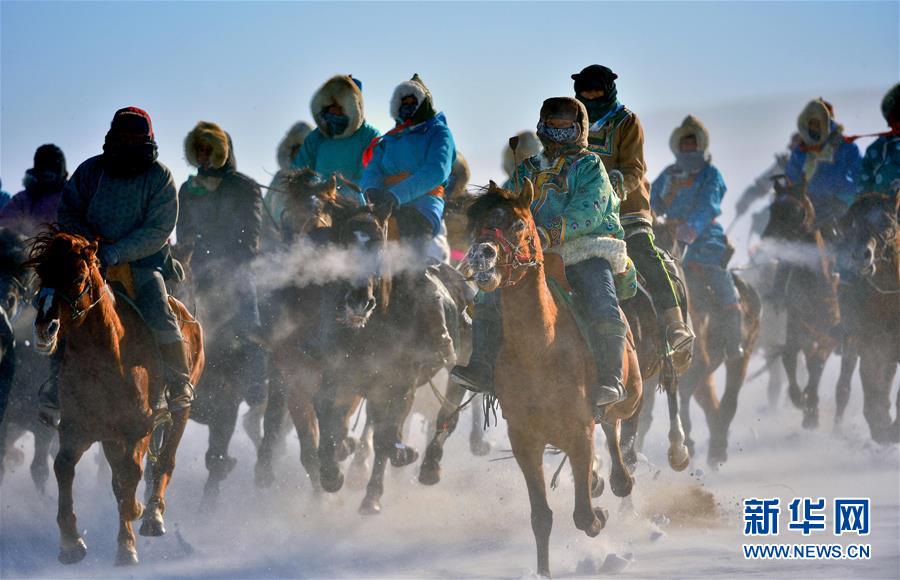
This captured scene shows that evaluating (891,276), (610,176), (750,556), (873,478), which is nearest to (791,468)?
(873,478)

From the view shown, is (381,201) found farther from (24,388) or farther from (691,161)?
(691,161)

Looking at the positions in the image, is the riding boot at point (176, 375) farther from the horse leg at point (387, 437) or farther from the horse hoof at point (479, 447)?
the horse hoof at point (479, 447)

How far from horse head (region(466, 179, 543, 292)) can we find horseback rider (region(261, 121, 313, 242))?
3453mm

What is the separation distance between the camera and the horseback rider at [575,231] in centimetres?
1009

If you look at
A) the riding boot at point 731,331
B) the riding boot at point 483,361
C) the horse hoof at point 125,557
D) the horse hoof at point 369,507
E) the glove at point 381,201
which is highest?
the glove at point 381,201

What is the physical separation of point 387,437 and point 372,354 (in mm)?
708

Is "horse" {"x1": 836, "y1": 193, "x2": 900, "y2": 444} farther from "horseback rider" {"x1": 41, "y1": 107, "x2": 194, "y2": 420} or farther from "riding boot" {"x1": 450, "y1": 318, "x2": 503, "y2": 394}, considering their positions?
"horseback rider" {"x1": 41, "y1": 107, "x2": 194, "y2": 420}

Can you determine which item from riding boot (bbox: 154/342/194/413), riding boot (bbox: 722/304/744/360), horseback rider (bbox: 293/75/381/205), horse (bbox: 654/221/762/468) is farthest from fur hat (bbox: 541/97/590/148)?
riding boot (bbox: 722/304/744/360)

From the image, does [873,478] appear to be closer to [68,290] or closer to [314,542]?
[314,542]

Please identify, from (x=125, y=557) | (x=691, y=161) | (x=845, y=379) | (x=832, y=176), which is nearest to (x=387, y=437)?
(x=125, y=557)

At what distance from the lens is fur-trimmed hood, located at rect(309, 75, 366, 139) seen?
13.7 metres

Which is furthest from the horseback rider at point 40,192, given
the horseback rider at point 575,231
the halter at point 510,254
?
the halter at point 510,254

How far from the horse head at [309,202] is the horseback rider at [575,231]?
2087 millimetres

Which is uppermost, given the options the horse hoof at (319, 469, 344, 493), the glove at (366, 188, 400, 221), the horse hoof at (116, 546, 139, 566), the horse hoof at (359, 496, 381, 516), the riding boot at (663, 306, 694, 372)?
the glove at (366, 188, 400, 221)
